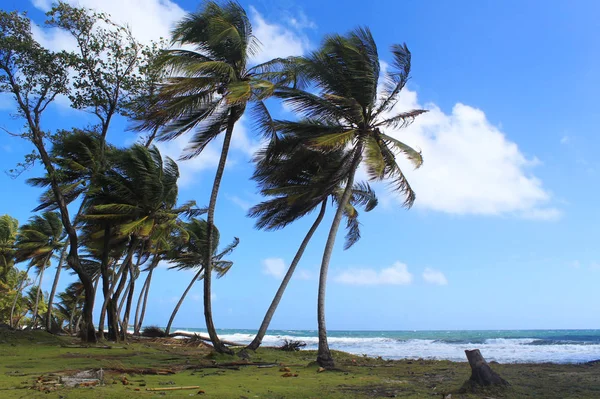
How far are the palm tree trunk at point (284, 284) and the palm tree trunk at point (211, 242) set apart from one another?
171 centimetres

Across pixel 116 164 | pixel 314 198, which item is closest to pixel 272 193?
pixel 314 198

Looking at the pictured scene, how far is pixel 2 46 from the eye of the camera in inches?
611

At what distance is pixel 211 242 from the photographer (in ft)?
44.9

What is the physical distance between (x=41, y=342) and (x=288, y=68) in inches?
498

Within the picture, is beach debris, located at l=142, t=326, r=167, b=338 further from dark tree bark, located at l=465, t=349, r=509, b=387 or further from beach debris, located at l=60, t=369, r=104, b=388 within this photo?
dark tree bark, located at l=465, t=349, r=509, b=387

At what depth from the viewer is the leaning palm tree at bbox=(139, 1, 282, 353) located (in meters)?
13.6

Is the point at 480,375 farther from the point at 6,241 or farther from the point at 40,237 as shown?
the point at 6,241

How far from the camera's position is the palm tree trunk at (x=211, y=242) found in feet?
45.1

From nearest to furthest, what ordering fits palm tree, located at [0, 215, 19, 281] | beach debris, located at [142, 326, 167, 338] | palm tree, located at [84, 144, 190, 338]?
palm tree, located at [84, 144, 190, 338] → beach debris, located at [142, 326, 167, 338] → palm tree, located at [0, 215, 19, 281]

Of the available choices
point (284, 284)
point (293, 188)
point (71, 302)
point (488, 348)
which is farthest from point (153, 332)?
point (488, 348)

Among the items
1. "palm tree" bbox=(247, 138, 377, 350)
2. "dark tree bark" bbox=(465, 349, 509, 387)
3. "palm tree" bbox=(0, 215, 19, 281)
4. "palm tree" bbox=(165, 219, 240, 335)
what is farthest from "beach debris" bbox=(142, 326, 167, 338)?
"dark tree bark" bbox=(465, 349, 509, 387)

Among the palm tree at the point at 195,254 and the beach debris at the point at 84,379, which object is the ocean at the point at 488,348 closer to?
the palm tree at the point at 195,254

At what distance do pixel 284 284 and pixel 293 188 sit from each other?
3391mm

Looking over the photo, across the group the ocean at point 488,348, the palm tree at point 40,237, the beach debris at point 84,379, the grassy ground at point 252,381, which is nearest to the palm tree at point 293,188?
the grassy ground at point 252,381
